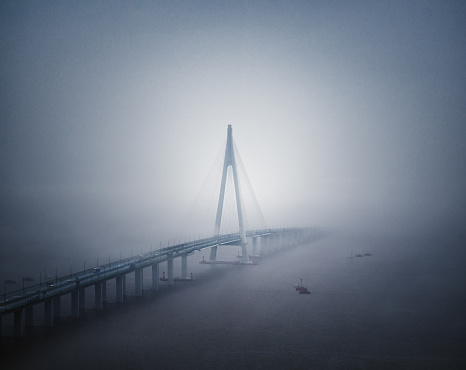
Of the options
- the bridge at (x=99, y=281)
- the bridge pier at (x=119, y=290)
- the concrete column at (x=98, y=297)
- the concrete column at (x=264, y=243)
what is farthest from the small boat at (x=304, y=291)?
the concrete column at (x=264, y=243)

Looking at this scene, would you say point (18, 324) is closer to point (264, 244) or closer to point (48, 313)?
point (48, 313)

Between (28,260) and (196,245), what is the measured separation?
27066 mm

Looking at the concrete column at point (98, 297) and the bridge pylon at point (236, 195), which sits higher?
the bridge pylon at point (236, 195)

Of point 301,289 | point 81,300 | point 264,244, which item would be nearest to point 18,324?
point 81,300

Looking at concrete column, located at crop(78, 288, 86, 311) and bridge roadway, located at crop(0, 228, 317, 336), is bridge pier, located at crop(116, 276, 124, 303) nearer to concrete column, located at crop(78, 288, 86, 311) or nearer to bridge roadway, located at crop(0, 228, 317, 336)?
bridge roadway, located at crop(0, 228, 317, 336)

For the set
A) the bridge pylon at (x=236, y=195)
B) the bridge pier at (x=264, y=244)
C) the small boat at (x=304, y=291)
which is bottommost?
the small boat at (x=304, y=291)

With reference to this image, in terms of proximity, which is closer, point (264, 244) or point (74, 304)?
point (74, 304)

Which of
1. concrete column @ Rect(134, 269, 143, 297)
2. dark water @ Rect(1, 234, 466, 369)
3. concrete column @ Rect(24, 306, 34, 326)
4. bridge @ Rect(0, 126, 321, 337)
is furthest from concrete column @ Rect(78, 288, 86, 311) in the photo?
concrete column @ Rect(134, 269, 143, 297)

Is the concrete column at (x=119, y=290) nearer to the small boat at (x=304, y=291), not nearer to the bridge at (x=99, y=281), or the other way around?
the bridge at (x=99, y=281)

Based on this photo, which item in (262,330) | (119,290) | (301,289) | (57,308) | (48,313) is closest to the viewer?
(48,313)

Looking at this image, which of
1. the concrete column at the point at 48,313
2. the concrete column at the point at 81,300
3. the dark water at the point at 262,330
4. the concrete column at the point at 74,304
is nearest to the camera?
the dark water at the point at 262,330

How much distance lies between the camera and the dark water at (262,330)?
24.6m

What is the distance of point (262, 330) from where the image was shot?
101ft

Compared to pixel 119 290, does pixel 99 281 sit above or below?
above
